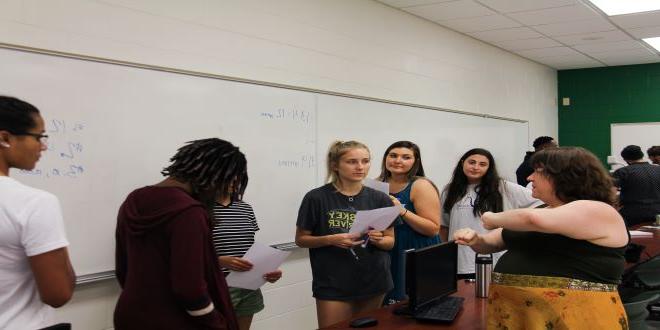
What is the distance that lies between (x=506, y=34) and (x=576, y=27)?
2.11ft

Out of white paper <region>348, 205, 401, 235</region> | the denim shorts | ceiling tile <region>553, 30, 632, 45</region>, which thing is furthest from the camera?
ceiling tile <region>553, 30, 632, 45</region>

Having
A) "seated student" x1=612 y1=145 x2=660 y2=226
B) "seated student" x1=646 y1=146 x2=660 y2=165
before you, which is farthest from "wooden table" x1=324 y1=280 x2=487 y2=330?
"seated student" x1=646 y1=146 x2=660 y2=165

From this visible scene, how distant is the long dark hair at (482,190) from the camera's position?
10.4 feet

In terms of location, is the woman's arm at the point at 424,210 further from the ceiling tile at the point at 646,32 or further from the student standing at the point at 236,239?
the ceiling tile at the point at 646,32

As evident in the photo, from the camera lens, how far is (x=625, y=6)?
15.7 feet

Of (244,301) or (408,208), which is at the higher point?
(408,208)

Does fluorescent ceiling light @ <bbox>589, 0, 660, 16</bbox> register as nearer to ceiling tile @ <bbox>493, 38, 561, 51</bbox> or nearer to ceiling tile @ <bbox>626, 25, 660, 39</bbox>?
ceiling tile @ <bbox>626, 25, 660, 39</bbox>

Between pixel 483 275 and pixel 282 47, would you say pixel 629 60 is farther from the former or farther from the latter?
pixel 483 275

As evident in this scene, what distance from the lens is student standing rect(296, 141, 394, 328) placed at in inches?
100

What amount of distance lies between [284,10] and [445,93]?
2250mm

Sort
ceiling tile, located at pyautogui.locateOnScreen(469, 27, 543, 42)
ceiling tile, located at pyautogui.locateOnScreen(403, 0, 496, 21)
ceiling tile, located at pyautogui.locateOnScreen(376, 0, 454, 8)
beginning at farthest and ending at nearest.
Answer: ceiling tile, located at pyautogui.locateOnScreen(469, 27, 543, 42) < ceiling tile, located at pyautogui.locateOnScreen(403, 0, 496, 21) < ceiling tile, located at pyautogui.locateOnScreen(376, 0, 454, 8)

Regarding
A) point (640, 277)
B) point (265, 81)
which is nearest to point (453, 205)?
point (640, 277)

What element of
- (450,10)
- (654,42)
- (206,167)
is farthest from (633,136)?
(206,167)

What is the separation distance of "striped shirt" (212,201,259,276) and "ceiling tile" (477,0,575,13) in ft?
→ 9.57
